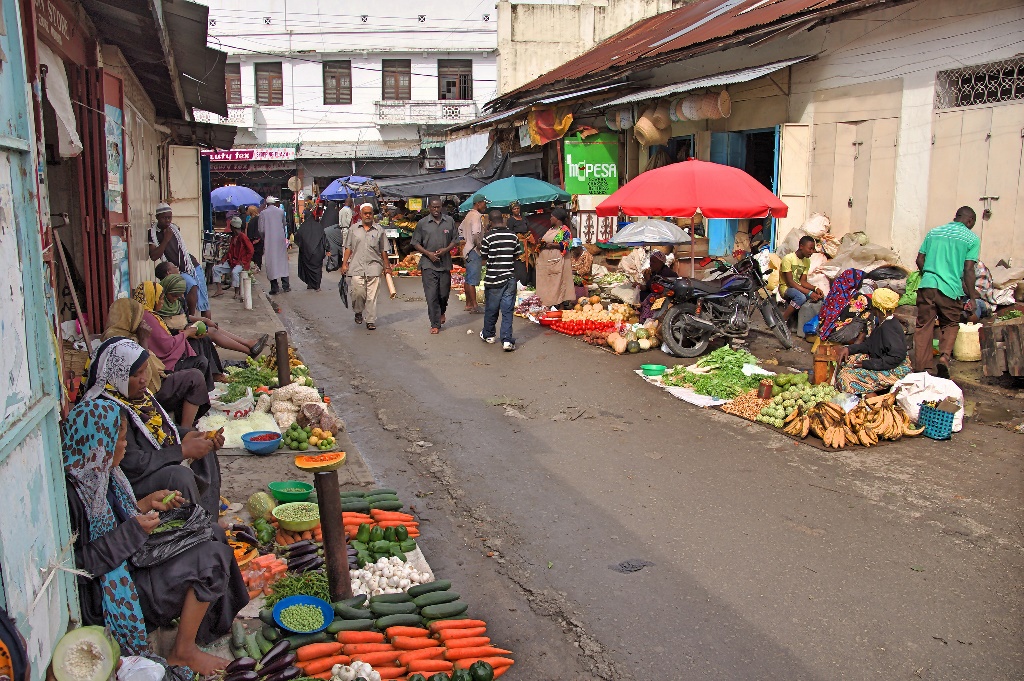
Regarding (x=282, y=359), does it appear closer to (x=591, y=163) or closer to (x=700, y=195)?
(x=700, y=195)

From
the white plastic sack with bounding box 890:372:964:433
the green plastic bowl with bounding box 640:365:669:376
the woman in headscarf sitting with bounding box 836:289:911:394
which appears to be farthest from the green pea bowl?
the green plastic bowl with bounding box 640:365:669:376

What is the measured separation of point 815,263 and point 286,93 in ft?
106

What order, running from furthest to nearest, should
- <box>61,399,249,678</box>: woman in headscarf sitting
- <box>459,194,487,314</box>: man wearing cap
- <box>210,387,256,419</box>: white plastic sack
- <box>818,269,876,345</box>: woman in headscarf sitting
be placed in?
<box>459,194,487,314</box>: man wearing cap, <box>818,269,876,345</box>: woman in headscarf sitting, <box>210,387,256,419</box>: white plastic sack, <box>61,399,249,678</box>: woman in headscarf sitting

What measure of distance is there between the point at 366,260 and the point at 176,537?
9713mm

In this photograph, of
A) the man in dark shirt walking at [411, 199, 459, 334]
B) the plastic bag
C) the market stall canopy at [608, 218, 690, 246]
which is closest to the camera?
the plastic bag

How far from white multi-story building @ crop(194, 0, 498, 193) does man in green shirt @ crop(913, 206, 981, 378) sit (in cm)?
2993

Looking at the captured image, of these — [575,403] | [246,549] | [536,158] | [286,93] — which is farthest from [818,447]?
[286,93]

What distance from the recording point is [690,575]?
5129 mm

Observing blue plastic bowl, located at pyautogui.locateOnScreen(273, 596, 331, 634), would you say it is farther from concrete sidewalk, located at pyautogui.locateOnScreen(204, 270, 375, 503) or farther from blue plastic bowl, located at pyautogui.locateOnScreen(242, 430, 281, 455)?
blue plastic bowl, located at pyautogui.locateOnScreen(242, 430, 281, 455)

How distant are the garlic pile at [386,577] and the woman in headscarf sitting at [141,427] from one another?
1.02 m

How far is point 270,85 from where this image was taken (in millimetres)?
39188

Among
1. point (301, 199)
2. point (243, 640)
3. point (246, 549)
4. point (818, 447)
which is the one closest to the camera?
point (243, 640)

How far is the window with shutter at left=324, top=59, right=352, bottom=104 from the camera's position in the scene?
1548 inches

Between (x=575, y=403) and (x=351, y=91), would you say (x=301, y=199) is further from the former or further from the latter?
(x=575, y=403)
